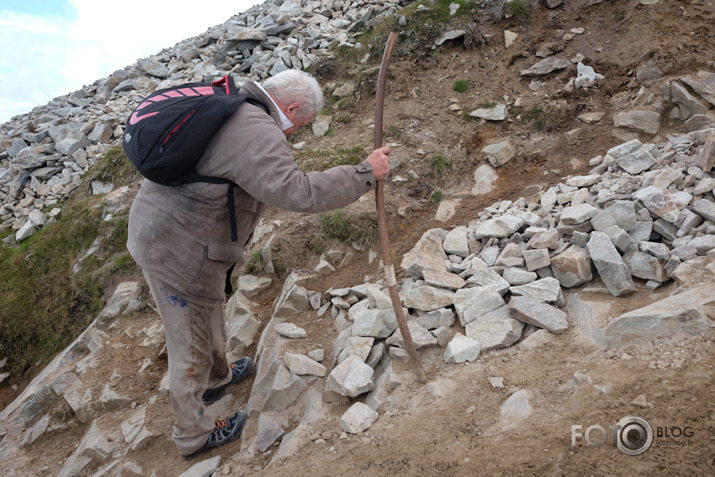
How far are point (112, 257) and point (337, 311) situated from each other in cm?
465

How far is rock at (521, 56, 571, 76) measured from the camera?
7.09 metres

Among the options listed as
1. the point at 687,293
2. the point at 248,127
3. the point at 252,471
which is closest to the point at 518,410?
the point at 687,293

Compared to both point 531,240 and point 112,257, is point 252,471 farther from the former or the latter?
point 112,257

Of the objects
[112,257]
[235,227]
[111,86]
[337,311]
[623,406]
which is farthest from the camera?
[111,86]

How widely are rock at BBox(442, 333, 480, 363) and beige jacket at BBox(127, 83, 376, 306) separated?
1568mm

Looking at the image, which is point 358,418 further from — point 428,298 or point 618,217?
point 618,217

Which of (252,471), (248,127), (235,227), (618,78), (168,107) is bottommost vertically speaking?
(252,471)

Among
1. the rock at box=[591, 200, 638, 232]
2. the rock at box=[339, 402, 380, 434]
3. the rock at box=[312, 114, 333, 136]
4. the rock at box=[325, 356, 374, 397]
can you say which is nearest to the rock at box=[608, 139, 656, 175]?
the rock at box=[591, 200, 638, 232]

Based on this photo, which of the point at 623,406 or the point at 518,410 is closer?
the point at 623,406

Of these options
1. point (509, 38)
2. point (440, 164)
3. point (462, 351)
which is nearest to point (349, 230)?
point (440, 164)

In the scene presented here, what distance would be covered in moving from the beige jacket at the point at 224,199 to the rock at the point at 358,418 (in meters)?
1.41

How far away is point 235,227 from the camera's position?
3289 mm

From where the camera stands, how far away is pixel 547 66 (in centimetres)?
720

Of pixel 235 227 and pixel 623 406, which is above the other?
pixel 235 227
